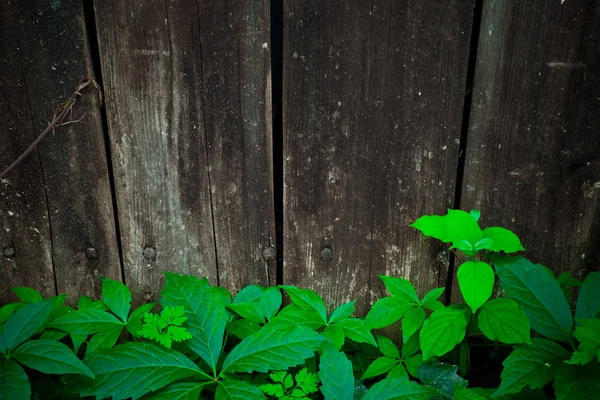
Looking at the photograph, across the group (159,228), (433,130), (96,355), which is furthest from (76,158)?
(433,130)

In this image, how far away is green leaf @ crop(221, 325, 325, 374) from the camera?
5.01 feet

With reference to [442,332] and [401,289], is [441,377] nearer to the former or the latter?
[442,332]

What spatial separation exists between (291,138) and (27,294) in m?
1.25

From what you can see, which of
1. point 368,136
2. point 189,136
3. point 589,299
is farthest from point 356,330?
point 189,136

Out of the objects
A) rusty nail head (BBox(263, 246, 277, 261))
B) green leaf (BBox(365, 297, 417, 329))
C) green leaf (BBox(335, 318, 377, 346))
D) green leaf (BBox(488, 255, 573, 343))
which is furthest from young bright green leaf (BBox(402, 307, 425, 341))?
rusty nail head (BBox(263, 246, 277, 261))

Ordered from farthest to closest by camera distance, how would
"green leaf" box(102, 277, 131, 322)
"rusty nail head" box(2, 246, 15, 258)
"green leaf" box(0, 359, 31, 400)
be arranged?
"rusty nail head" box(2, 246, 15, 258) → "green leaf" box(102, 277, 131, 322) → "green leaf" box(0, 359, 31, 400)

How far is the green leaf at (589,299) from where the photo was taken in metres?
1.65

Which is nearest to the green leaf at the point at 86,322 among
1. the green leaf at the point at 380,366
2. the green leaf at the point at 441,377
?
the green leaf at the point at 380,366

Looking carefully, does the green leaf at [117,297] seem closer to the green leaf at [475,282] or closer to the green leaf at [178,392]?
the green leaf at [178,392]

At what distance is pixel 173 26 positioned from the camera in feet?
5.17

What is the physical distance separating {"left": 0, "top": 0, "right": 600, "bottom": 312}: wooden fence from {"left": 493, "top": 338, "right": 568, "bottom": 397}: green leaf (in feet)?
1.60

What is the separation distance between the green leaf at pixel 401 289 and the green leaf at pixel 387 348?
8.9 inches

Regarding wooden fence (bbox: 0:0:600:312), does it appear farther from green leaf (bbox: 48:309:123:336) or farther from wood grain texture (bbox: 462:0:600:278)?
green leaf (bbox: 48:309:123:336)

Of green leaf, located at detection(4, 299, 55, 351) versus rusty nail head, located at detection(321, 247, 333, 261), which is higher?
rusty nail head, located at detection(321, 247, 333, 261)
